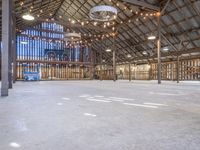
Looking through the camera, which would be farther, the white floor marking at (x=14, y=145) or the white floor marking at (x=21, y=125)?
the white floor marking at (x=21, y=125)

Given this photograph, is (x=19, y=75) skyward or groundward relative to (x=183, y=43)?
groundward

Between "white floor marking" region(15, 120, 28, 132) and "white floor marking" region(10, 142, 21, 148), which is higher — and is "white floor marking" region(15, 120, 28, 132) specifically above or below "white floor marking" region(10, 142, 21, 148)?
below

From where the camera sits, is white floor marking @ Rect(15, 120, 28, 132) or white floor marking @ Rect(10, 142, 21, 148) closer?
white floor marking @ Rect(10, 142, 21, 148)

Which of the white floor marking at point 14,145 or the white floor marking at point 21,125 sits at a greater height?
the white floor marking at point 14,145

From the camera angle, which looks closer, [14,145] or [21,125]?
[14,145]

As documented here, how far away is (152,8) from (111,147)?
63.4 feet

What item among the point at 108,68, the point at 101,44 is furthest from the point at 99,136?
the point at 108,68

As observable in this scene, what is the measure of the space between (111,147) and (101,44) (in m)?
34.2

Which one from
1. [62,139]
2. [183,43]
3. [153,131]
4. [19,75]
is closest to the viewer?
[62,139]

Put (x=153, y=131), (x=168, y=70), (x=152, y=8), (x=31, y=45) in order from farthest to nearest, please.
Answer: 1. (x=31, y=45)
2. (x=168, y=70)
3. (x=152, y=8)
4. (x=153, y=131)

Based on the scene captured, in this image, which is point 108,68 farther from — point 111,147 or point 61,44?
point 111,147

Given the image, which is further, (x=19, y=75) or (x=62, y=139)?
(x=19, y=75)

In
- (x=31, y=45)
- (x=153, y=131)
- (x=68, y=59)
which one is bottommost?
(x=153, y=131)

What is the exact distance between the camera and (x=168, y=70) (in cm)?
2998
